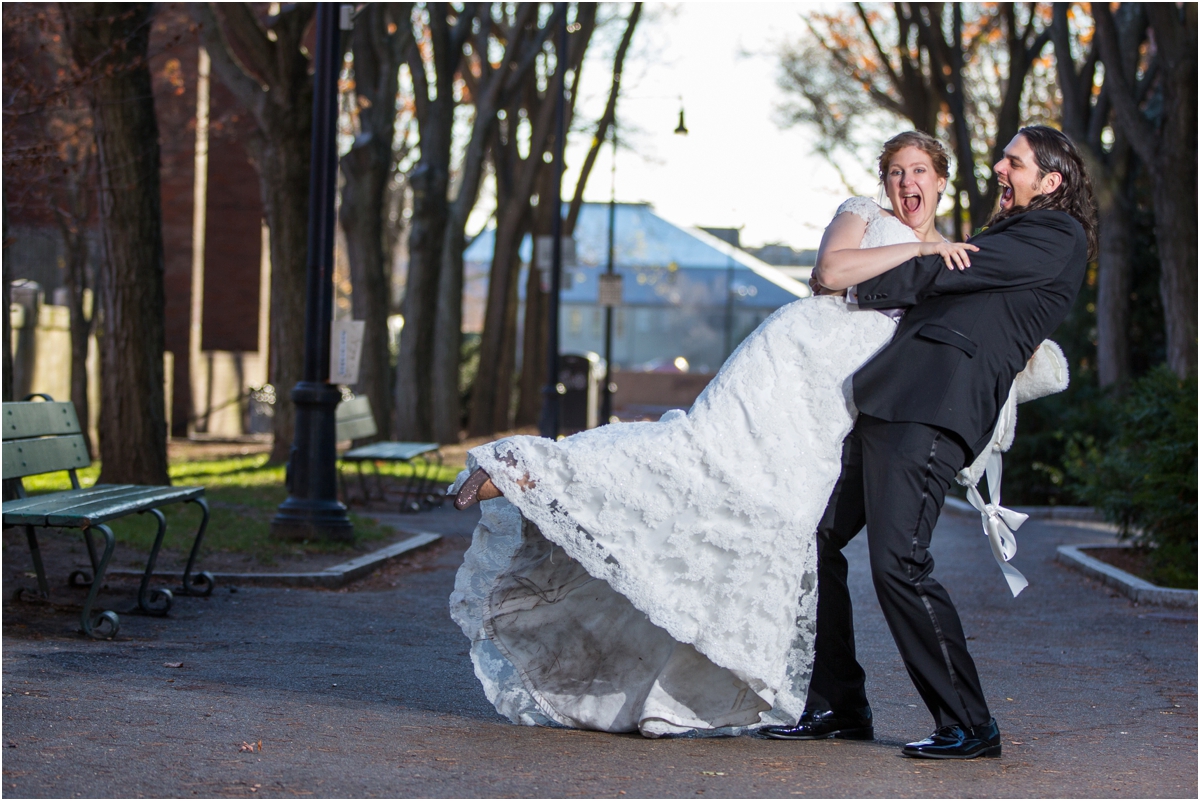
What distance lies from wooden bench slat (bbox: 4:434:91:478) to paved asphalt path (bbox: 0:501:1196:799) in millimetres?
730

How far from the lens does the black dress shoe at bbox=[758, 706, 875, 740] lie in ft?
16.1

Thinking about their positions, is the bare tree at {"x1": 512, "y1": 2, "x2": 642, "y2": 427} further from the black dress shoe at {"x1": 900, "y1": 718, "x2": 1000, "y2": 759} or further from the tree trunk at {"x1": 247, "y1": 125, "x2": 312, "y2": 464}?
the black dress shoe at {"x1": 900, "y1": 718, "x2": 1000, "y2": 759}

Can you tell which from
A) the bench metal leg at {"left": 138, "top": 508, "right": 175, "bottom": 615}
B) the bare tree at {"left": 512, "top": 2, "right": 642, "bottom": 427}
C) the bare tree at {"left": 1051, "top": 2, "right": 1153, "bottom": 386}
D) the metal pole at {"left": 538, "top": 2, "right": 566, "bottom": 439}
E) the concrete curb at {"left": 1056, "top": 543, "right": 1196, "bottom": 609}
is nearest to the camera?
the bench metal leg at {"left": 138, "top": 508, "right": 175, "bottom": 615}

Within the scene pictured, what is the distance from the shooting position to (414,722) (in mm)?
4969

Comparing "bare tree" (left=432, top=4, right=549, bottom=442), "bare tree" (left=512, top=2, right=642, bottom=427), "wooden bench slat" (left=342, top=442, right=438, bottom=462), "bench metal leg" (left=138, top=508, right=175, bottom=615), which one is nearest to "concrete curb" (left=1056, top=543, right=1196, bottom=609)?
"wooden bench slat" (left=342, top=442, right=438, bottom=462)

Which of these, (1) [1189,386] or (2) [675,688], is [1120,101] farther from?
(2) [675,688]

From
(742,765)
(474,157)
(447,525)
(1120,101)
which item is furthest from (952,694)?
(474,157)

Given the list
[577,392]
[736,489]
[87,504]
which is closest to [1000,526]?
[736,489]

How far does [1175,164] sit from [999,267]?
37.0 ft

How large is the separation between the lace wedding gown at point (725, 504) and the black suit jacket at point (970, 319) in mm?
120

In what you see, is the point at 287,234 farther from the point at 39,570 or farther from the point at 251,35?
the point at 39,570

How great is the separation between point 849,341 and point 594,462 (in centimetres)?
96

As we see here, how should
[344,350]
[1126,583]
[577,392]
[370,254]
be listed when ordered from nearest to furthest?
1. [1126,583]
2. [344,350]
3. [370,254]
4. [577,392]

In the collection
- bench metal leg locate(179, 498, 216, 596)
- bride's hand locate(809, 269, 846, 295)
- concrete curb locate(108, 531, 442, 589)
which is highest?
bride's hand locate(809, 269, 846, 295)
